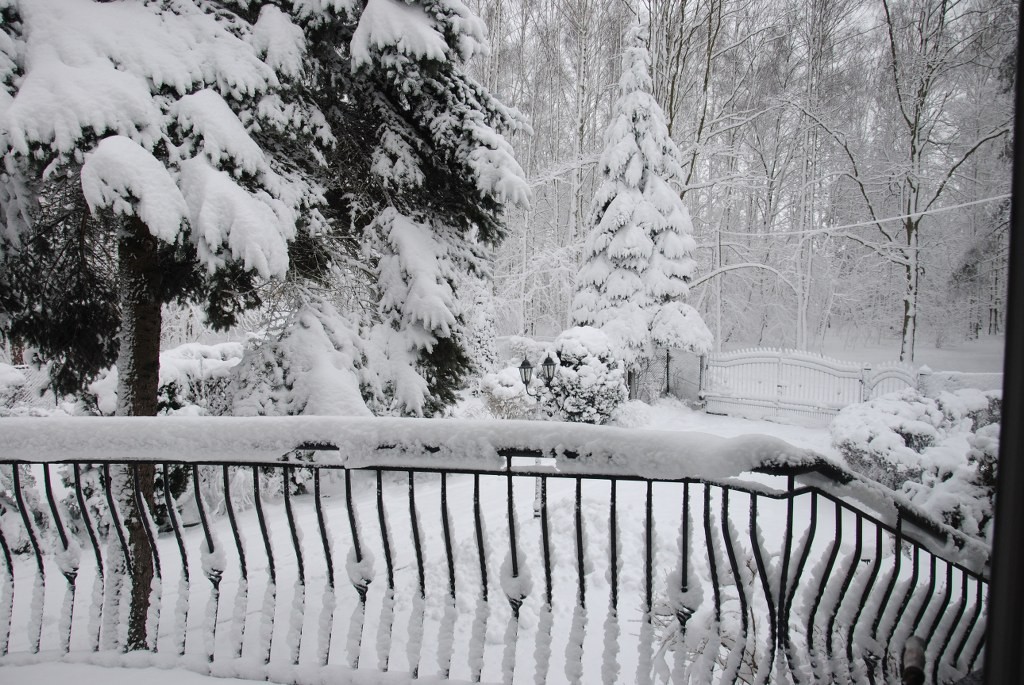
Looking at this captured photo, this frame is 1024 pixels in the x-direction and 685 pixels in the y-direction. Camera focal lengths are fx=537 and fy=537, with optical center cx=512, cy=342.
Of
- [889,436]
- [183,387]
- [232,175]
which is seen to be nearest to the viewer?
[232,175]

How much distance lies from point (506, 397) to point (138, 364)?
282 inches

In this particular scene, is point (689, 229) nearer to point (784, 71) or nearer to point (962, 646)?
point (784, 71)

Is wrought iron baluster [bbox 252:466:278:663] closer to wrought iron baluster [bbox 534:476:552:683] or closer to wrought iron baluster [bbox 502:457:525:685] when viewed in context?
wrought iron baluster [bbox 502:457:525:685]

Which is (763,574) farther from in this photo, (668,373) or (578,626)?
(668,373)

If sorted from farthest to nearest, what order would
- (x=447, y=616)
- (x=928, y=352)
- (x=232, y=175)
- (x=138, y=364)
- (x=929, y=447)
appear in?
(x=928, y=352), (x=929, y=447), (x=138, y=364), (x=232, y=175), (x=447, y=616)

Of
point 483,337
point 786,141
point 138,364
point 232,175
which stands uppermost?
point 786,141

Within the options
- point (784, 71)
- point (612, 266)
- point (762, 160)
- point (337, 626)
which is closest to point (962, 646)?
point (337, 626)

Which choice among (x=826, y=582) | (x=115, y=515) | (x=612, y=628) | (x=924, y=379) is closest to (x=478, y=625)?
(x=612, y=628)

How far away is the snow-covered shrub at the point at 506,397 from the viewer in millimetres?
10578

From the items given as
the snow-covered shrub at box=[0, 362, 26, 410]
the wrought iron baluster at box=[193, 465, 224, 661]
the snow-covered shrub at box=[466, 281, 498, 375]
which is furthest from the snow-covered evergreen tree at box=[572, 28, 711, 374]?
the wrought iron baluster at box=[193, 465, 224, 661]

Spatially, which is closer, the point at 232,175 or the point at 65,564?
the point at 65,564

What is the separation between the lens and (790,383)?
13.8 m

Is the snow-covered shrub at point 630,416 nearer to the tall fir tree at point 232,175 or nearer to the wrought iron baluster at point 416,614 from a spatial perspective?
the tall fir tree at point 232,175

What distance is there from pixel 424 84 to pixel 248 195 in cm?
247
